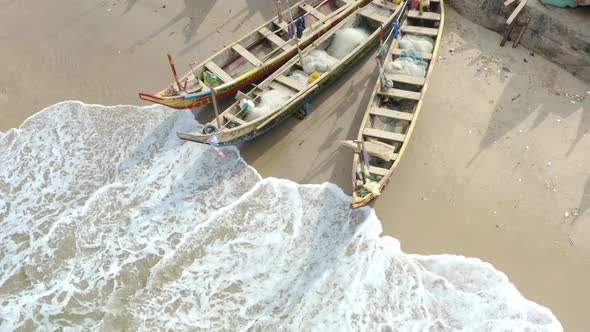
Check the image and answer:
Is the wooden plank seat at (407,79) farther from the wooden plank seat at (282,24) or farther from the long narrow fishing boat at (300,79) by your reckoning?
the wooden plank seat at (282,24)

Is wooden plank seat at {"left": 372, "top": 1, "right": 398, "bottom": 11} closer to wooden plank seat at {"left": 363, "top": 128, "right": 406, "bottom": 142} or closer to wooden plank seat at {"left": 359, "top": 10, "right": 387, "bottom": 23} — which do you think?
wooden plank seat at {"left": 359, "top": 10, "right": 387, "bottom": 23}

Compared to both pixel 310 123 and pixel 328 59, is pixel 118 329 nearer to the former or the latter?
pixel 310 123

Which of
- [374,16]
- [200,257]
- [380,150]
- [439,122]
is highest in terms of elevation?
[374,16]

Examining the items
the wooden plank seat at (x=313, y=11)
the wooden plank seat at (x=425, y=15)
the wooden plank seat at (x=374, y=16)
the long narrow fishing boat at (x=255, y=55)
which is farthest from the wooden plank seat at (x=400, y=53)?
Result: the wooden plank seat at (x=313, y=11)

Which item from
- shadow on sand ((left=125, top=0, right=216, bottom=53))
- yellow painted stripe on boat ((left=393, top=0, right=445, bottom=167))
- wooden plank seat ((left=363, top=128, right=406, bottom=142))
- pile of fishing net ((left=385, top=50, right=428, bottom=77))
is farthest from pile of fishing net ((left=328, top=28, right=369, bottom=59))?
shadow on sand ((left=125, top=0, right=216, bottom=53))

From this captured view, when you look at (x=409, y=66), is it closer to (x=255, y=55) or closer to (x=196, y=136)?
(x=255, y=55)

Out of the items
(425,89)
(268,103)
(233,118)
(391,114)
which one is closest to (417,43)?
(425,89)
